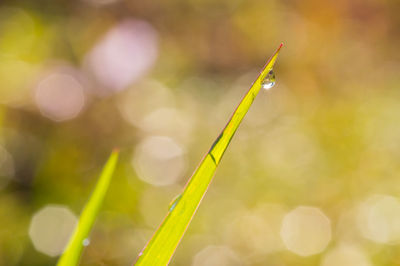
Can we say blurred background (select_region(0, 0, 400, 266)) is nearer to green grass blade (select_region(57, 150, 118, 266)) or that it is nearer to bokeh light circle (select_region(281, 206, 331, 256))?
bokeh light circle (select_region(281, 206, 331, 256))

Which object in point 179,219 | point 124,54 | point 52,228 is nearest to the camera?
point 179,219

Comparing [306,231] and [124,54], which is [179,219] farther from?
[124,54]

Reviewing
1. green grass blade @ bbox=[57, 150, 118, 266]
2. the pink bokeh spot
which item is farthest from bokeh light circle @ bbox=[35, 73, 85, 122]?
green grass blade @ bbox=[57, 150, 118, 266]

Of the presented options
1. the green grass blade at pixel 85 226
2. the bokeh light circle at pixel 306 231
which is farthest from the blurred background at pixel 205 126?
the green grass blade at pixel 85 226

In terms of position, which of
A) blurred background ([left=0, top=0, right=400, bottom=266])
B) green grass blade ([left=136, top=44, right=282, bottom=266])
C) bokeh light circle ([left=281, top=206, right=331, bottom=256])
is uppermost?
blurred background ([left=0, top=0, right=400, bottom=266])

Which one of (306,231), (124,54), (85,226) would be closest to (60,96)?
(124,54)

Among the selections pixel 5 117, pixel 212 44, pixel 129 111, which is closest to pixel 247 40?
pixel 212 44

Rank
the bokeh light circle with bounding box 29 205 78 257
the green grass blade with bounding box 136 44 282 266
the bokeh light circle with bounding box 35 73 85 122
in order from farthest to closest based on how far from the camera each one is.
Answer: the bokeh light circle with bounding box 35 73 85 122 → the bokeh light circle with bounding box 29 205 78 257 → the green grass blade with bounding box 136 44 282 266

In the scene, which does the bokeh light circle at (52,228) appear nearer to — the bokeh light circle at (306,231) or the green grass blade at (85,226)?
the bokeh light circle at (306,231)

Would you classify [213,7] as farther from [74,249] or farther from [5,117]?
[74,249]
